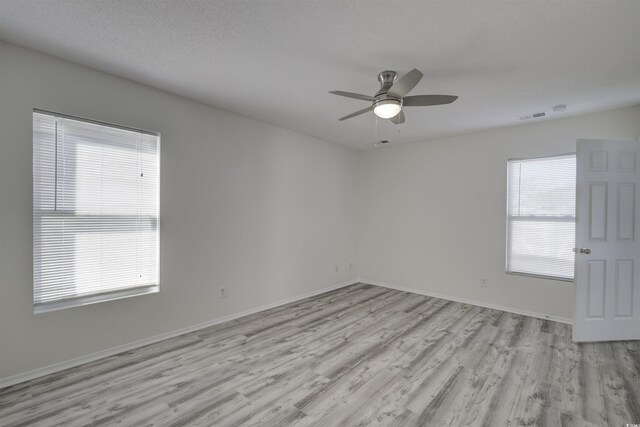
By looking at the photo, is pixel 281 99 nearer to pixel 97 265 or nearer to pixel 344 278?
pixel 97 265

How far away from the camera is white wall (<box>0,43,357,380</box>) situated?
2.16 metres

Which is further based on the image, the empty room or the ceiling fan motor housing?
the ceiling fan motor housing

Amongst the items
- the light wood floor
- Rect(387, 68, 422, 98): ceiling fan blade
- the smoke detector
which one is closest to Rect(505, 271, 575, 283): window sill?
the light wood floor

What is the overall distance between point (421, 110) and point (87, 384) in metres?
4.05

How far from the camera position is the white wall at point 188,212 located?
216 centimetres

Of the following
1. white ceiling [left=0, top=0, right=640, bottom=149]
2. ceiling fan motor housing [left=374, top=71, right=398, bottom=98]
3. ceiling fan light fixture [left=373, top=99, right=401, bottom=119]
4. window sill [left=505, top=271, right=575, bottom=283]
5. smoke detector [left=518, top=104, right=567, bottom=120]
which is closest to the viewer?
white ceiling [left=0, top=0, right=640, bottom=149]

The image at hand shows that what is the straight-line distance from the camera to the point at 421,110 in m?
3.33

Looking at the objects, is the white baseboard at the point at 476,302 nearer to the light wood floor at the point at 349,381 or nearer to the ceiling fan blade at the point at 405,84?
the light wood floor at the point at 349,381

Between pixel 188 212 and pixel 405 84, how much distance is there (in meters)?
2.50

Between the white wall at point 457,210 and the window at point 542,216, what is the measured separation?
12 centimetres

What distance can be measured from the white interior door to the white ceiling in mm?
648

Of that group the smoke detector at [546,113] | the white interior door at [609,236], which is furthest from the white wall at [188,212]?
the white interior door at [609,236]

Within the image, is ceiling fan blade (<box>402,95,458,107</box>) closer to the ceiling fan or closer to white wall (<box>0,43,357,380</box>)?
the ceiling fan

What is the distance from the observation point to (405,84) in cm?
204
